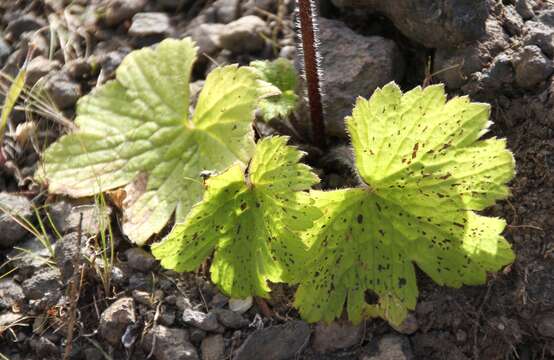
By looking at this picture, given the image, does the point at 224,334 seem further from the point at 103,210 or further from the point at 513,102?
the point at 513,102

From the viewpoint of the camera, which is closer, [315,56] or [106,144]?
[315,56]

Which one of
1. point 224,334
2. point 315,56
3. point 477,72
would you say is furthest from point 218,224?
point 477,72

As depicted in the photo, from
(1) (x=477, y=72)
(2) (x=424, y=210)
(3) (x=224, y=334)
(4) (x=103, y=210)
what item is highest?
(1) (x=477, y=72)

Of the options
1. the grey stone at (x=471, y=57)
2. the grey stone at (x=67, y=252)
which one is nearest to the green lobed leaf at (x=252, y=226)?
the grey stone at (x=67, y=252)

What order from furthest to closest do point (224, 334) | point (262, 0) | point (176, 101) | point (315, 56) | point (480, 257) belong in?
1. point (262, 0)
2. point (176, 101)
3. point (315, 56)
4. point (224, 334)
5. point (480, 257)

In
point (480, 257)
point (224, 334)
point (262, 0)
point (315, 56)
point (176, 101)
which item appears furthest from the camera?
point (262, 0)

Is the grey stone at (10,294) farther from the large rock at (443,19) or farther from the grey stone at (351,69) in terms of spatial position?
the large rock at (443,19)
